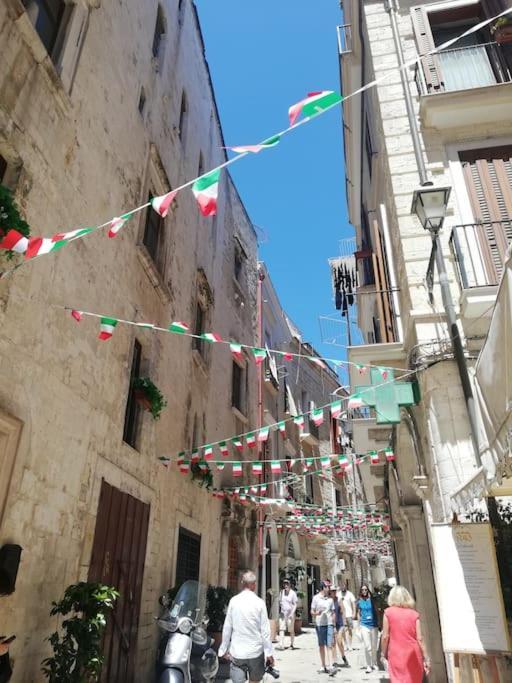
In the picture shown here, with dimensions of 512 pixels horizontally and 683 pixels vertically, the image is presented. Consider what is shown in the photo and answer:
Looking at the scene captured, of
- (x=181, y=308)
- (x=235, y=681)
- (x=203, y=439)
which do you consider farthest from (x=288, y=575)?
(x=235, y=681)

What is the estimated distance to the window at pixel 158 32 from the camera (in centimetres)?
1015

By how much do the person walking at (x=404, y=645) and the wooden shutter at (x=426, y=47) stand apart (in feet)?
24.0

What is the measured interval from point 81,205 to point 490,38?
7281 millimetres

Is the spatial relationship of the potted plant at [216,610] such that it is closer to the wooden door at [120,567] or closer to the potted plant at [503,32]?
the wooden door at [120,567]

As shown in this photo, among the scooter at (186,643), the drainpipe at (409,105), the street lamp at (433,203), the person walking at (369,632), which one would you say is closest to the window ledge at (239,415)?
the person walking at (369,632)

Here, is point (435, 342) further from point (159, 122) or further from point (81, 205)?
point (159, 122)

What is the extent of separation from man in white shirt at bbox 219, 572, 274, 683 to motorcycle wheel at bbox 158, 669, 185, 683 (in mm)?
777

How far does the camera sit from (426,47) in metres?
8.30

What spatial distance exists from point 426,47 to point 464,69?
0.76 meters

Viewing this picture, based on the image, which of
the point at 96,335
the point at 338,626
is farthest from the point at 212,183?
the point at 338,626

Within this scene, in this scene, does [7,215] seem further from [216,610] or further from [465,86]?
[216,610]

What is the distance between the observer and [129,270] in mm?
7406

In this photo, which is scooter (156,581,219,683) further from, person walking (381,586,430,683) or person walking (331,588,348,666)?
person walking (331,588,348,666)

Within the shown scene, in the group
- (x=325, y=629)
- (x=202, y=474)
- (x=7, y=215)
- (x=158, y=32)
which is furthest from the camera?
(x=158, y=32)
